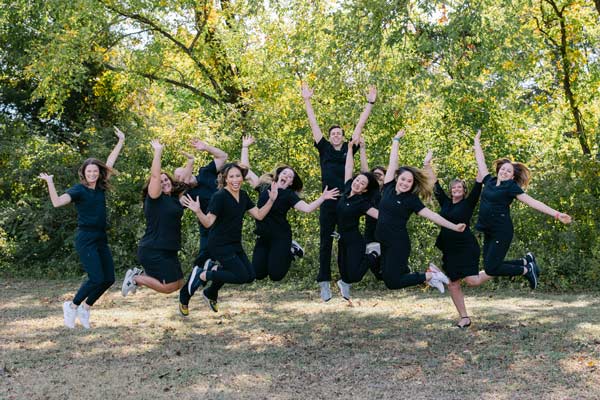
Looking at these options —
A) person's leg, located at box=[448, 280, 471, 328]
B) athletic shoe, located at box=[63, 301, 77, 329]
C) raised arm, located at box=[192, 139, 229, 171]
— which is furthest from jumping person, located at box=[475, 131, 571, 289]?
athletic shoe, located at box=[63, 301, 77, 329]

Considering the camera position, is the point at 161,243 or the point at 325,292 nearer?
the point at 161,243

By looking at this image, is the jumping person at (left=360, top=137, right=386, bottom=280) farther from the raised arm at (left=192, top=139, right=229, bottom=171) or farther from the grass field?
the raised arm at (left=192, top=139, right=229, bottom=171)

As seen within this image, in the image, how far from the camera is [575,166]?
1305 centimetres

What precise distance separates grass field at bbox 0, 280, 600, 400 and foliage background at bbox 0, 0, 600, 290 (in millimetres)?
2922

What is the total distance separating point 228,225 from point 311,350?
166cm

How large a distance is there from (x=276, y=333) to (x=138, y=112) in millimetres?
11389

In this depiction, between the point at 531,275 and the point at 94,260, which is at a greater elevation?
the point at 94,260

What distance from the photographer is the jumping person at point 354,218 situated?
28.3ft

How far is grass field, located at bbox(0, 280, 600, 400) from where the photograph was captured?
257 inches

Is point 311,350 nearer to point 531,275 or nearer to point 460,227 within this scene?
point 460,227

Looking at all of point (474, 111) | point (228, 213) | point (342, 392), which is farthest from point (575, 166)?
point (342, 392)

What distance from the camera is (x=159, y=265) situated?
8.56 m

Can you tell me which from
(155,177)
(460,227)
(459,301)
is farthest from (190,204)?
(459,301)

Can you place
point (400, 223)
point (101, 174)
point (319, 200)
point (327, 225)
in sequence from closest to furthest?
point (400, 223), point (101, 174), point (319, 200), point (327, 225)
